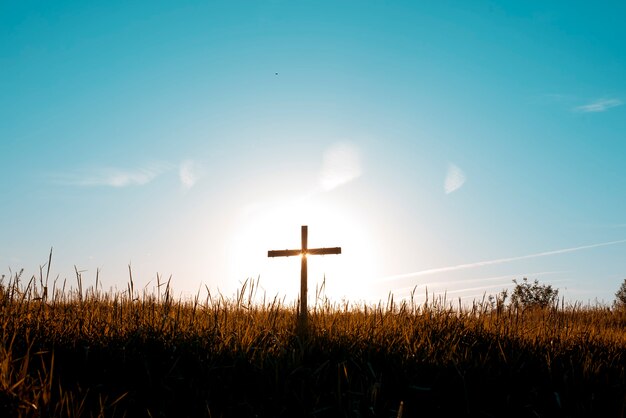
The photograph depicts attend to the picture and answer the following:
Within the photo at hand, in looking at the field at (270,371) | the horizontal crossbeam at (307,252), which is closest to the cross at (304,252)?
the horizontal crossbeam at (307,252)

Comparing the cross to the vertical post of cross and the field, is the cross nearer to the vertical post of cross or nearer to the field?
the vertical post of cross

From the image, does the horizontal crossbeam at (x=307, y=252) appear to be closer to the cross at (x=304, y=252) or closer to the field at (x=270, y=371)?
the cross at (x=304, y=252)

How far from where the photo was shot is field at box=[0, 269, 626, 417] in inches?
205

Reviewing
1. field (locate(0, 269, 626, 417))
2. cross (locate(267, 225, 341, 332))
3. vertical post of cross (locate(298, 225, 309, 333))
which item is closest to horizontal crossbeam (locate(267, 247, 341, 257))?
cross (locate(267, 225, 341, 332))

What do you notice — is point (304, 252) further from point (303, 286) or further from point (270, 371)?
point (270, 371)

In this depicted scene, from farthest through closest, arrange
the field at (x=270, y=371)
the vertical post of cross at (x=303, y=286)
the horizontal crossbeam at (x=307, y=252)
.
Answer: the horizontal crossbeam at (x=307, y=252) < the vertical post of cross at (x=303, y=286) < the field at (x=270, y=371)

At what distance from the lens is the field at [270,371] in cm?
521

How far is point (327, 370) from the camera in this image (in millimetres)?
6117

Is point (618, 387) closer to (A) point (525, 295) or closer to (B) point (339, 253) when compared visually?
(B) point (339, 253)

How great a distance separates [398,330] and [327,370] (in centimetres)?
203

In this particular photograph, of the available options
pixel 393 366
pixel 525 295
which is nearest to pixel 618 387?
pixel 393 366

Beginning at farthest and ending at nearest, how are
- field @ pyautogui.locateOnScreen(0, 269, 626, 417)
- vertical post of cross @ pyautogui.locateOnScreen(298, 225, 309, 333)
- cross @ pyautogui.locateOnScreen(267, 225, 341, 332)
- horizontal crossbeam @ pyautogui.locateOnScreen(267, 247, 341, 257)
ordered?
horizontal crossbeam @ pyautogui.locateOnScreen(267, 247, 341, 257) < cross @ pyautogui.locateOnScreen(267, 225, 341, 332) < vertical post of cross @ pyautogui.locateOnScreen(298, 225, 309, 333) < field @ pyautogui.locateOnScreen(0, 269, 626, 417)

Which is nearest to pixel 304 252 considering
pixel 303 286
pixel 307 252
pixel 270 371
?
pixel 307 252

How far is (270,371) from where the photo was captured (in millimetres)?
5820
